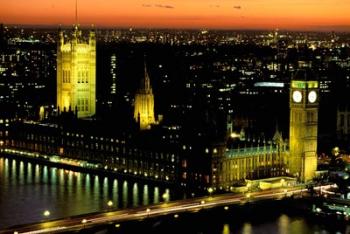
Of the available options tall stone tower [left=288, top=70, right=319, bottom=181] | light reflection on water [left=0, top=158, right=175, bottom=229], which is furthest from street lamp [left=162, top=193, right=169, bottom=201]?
tall stone tower [left=288, top=70, right=319, bottom=181]

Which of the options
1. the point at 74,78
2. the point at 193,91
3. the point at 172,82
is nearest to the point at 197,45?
the point at 172,82

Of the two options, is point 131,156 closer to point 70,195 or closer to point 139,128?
point 139,128

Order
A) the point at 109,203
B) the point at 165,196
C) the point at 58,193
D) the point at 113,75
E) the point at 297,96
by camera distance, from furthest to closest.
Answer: the point at 113,75 → the point at 297,96 → the point at 58,193 → the point at 165,196 → the point at 109,203

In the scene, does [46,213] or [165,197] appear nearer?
[46,213]

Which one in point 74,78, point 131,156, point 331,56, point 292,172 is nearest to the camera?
point 292,172

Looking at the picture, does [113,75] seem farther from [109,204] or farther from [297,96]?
[109,204]

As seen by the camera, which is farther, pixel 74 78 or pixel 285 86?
pixel 285 86

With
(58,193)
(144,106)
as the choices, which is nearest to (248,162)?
(58,193)
